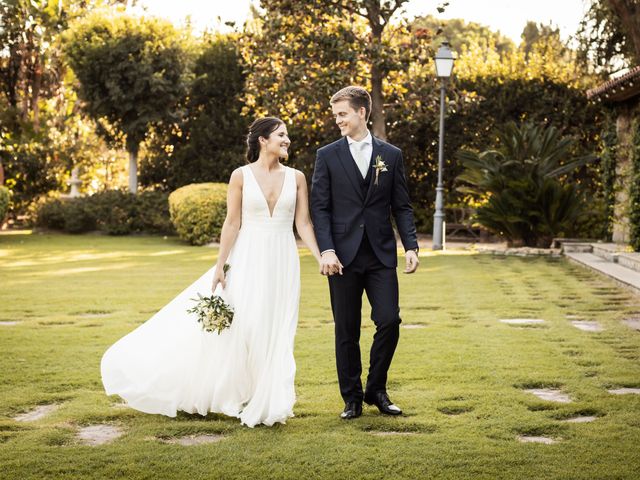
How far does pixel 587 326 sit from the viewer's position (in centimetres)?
933

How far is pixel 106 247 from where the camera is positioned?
69.1ft

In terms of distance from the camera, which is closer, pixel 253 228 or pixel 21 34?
pixel 253 228

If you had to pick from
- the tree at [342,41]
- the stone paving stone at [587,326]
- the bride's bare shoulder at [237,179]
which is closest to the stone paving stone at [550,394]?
the bride's bare shoulder at [237,179]

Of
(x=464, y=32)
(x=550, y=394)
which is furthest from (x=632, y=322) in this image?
(x=464, y=32)

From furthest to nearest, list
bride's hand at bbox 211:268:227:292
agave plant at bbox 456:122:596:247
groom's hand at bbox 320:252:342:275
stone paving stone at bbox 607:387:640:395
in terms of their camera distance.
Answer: agave plant at bbox 456:122:596:247 → stone paving stone at bbox 607:387:640:395 → bride's hand at bbox 211:268:227:292 → groom's hand at bbox 320:252:342:275

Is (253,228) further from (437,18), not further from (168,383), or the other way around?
(437,18)

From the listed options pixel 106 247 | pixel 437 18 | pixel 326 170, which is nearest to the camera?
pixel 326 170

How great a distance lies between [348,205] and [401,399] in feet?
4.45

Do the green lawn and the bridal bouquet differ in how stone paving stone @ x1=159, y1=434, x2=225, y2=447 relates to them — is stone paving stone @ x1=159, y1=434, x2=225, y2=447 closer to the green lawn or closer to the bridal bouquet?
the green lawn

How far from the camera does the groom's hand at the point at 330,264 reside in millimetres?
5375

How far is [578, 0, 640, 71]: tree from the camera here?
22.9 m

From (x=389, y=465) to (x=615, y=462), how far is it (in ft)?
3.58

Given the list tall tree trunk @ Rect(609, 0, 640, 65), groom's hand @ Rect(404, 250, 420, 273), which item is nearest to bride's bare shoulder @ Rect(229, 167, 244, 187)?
groom's hand @ Rect(404, 250, 420, 273)

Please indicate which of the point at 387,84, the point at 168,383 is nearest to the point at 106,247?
the point at 387,84
